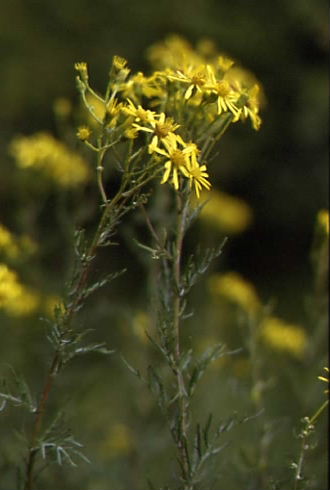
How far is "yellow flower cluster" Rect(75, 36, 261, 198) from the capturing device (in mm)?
1962

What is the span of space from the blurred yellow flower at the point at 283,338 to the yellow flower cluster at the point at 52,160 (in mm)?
1054

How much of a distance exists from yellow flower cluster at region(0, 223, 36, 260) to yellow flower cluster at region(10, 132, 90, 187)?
0.36 meters

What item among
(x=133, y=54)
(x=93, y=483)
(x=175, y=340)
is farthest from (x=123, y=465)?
(x=133, y=54)

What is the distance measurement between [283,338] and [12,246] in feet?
4.37

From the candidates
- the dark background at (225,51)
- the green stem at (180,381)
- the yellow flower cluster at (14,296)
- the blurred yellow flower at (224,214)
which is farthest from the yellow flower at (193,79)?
the dark background at (225,51)

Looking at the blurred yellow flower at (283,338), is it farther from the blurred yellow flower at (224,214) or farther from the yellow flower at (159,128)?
the yellow flower at (159,128)

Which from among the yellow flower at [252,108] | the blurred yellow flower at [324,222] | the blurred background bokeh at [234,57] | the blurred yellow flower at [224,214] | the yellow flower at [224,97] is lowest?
the yellow flower at [224,97]

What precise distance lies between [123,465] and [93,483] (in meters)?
0.20

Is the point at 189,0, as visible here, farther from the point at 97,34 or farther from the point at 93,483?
the point at 93,483

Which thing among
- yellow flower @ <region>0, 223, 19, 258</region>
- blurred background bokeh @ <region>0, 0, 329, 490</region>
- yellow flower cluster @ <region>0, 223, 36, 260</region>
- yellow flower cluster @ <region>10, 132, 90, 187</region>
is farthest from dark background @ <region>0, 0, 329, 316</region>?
yellow flower @ <region>0, 223, 19, 258</region>

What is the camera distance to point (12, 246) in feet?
9.12

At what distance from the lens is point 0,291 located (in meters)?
2.23

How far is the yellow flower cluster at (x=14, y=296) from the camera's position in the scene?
2242 mm

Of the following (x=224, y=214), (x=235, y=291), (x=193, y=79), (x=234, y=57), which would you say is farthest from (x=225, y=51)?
(x=193, y=79)
